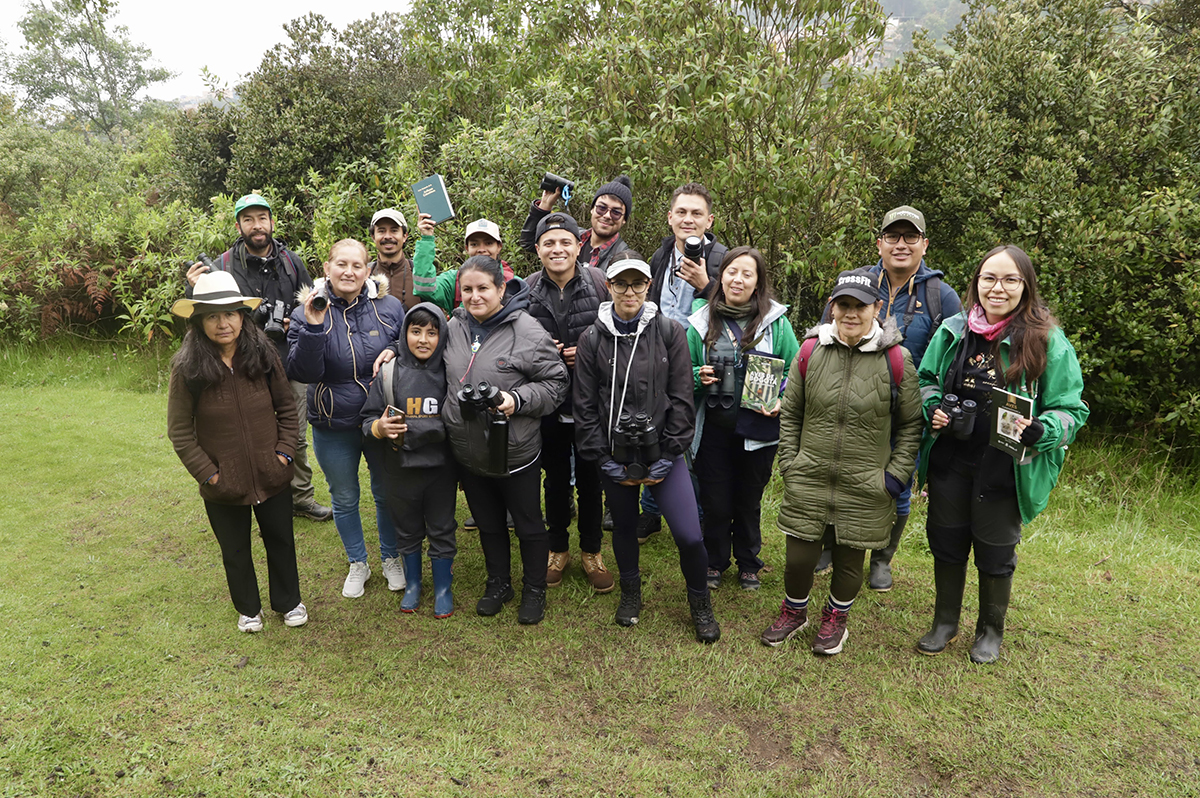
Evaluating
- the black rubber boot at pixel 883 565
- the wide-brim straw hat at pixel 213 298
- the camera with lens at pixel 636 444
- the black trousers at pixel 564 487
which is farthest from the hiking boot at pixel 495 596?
the black rubber boot at pixel 883 565

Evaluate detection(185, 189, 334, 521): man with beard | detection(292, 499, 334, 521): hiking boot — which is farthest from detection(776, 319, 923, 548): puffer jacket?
detection(292, 499, 334, 521): hiking boot

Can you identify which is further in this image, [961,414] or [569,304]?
[569,304]

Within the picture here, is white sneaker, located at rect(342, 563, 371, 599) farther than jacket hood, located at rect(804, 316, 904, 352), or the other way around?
white sneaker, located at rect(342, 563, 371, 599)

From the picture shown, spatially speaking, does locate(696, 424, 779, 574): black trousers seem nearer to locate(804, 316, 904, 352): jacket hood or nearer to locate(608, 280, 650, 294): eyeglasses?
locate(804, 316, 904, 352): jacket hood

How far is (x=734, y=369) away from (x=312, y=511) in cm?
380

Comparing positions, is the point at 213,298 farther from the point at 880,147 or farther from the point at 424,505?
the point at 880,147

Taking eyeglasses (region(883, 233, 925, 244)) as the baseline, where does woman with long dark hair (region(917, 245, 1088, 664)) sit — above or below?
below

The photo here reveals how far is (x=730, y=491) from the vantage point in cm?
A: 439

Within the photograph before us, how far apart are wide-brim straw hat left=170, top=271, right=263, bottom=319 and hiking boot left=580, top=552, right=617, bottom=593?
259cm

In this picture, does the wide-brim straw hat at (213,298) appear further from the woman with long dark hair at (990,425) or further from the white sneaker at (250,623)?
the woman with long dark hair at (990,425)

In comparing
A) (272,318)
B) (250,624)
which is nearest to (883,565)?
(250,624)

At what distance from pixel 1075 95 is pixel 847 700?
6.66 meters

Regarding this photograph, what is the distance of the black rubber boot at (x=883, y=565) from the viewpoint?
4633 millimetres

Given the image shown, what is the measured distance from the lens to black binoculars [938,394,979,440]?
3418mm
